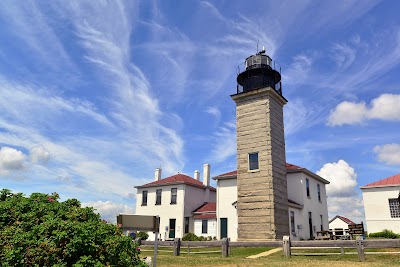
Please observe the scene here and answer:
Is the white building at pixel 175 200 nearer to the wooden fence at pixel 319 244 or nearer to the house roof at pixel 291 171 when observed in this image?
the house roof at pixel 291 171

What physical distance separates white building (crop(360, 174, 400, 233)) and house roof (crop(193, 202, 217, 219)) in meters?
14.9

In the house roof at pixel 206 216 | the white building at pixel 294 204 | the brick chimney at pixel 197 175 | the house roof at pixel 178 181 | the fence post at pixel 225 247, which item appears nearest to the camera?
the fence post at pixel 225 247

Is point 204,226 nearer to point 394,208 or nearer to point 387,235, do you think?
point 387,235

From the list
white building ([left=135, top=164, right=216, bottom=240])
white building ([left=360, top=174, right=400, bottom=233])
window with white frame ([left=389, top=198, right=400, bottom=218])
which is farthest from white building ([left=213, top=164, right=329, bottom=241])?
window with white frame ([left=389, top=198, right=400, bottom=218])

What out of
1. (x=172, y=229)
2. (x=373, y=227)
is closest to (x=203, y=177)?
(x=172, y=229)

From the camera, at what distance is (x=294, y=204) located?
2566 centimetres

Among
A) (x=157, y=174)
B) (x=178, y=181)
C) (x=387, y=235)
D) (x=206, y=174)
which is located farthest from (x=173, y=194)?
(x=387, y=235)

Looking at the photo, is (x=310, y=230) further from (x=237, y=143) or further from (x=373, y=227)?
(x=237, y=143)

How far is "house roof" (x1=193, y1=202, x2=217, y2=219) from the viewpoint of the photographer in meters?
30.4

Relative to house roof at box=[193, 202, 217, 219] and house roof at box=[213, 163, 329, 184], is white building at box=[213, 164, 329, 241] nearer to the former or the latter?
house roof at box=[213, 163, 329, 184]

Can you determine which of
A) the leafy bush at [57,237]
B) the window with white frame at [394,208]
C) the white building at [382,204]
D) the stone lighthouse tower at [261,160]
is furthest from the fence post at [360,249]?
the window with white frame at [394,208]

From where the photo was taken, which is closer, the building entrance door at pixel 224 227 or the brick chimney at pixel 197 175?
the building entrance door at pixel 224 227

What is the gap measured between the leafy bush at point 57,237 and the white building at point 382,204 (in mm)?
30697

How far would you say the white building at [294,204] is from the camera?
85.7ft
